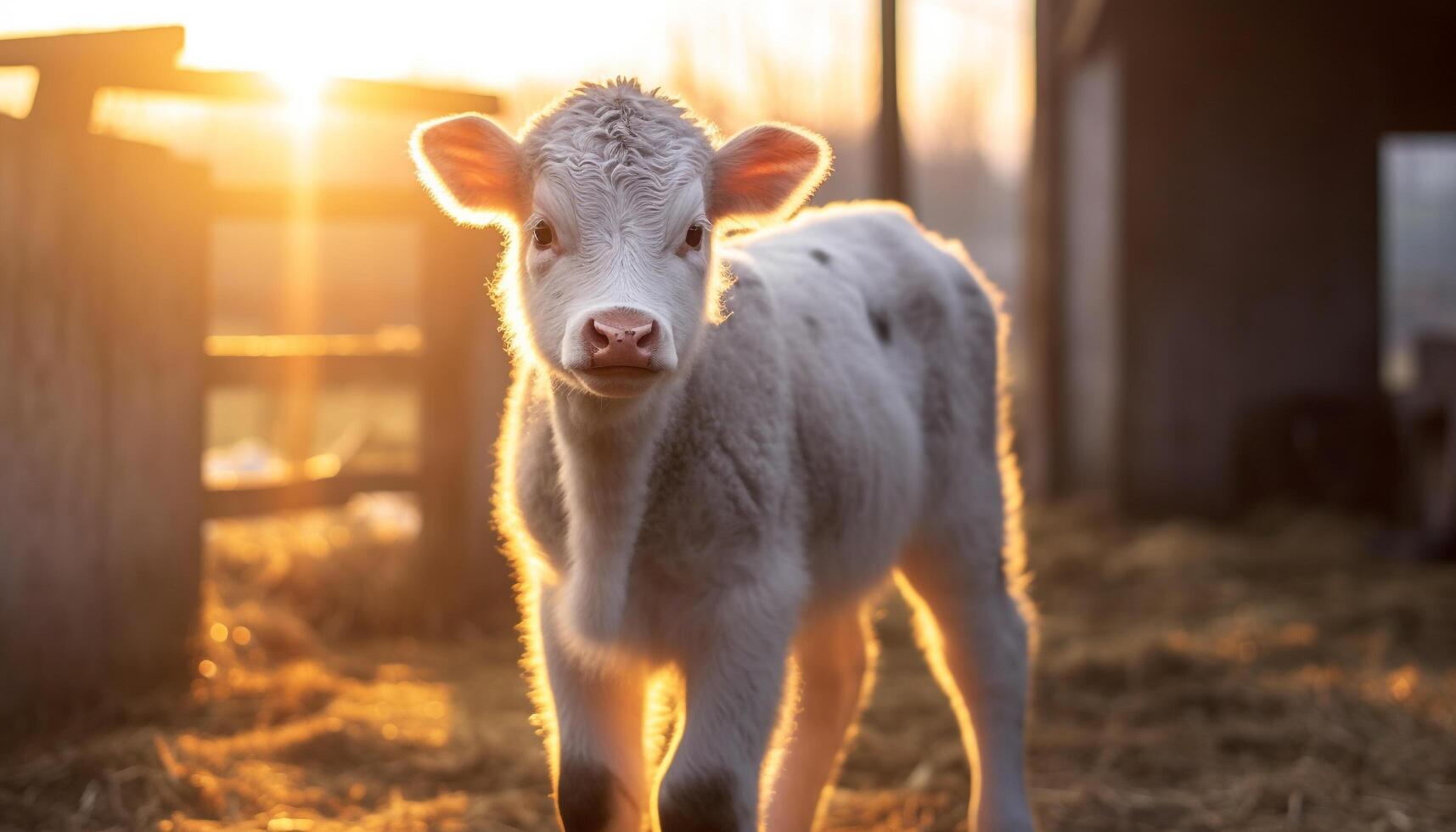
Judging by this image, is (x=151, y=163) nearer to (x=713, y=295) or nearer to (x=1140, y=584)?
(x=713, y=295)

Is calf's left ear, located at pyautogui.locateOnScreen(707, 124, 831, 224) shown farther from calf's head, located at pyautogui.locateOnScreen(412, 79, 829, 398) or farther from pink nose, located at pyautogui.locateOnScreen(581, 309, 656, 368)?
pink nose, located at pyautogui.locateOnScreen(581, 309, 656, 368)

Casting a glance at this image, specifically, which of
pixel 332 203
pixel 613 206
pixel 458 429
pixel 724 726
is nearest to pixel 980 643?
pixel 724 726

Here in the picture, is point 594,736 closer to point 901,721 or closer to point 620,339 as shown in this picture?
point 620,339

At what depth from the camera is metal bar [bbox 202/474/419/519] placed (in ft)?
19.3

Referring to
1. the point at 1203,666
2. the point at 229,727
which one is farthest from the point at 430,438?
the point at 1203,666

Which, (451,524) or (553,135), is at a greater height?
(553,135)

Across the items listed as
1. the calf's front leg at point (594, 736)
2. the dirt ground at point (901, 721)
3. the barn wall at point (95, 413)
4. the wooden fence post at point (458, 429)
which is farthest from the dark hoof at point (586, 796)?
the wooden fence post at point (458, 429)

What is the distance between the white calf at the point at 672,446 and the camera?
119 inches

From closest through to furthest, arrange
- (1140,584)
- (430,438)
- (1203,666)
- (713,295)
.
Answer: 1. (713,295)
2. (1203,666)
3. (430,438)
4. (1140,584)

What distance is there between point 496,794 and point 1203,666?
3.14 metres

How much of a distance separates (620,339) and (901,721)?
322 centimetres

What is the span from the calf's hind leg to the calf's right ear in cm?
158

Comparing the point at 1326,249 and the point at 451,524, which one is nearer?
the point at 451,524

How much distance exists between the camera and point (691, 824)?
301 centimetres
